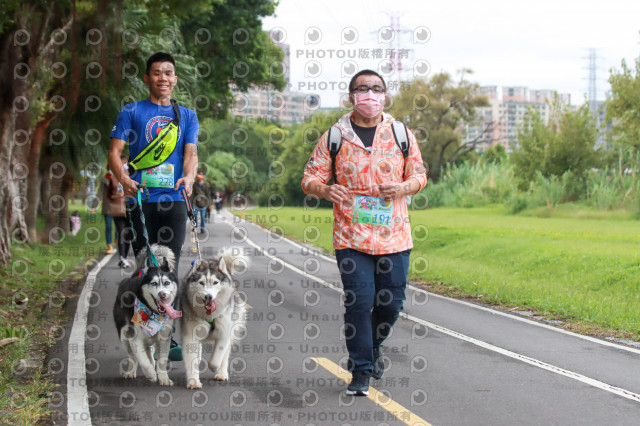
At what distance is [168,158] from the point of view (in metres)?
6.59

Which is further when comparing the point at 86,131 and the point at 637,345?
the point at 86,131

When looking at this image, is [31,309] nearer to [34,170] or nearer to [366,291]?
[366,291]

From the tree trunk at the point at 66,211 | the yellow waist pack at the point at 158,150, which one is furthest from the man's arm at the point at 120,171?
the tree trunk at the point at 66,211

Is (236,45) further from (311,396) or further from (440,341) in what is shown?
(311,396)

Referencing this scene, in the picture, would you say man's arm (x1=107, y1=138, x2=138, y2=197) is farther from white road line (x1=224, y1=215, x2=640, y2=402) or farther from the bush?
the bush

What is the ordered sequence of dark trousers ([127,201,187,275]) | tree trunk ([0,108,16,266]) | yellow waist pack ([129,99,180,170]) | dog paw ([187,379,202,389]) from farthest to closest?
tree trunk ([0,108,16,266]) < dark trousers ([127,201,187,275]) < yellow waist pack ([129,99,180,170]) < dog paw ([187,379,202,389])

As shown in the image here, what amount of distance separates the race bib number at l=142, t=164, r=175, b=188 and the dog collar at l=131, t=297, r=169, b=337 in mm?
1064

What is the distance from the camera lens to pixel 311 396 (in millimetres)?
5992

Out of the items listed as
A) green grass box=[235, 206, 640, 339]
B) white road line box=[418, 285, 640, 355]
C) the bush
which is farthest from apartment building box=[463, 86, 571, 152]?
white road line box=[418, 285, 640, 355]

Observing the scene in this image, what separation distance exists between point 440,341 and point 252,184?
261ft

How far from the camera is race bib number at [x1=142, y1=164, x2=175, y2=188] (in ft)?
21.5

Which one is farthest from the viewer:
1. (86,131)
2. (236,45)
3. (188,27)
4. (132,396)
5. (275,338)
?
(236,45)

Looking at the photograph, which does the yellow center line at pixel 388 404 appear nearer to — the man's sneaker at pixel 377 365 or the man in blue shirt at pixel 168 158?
the man's sneaker at pixel 377 365

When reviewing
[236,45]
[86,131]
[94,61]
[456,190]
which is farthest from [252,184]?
[94,61]
